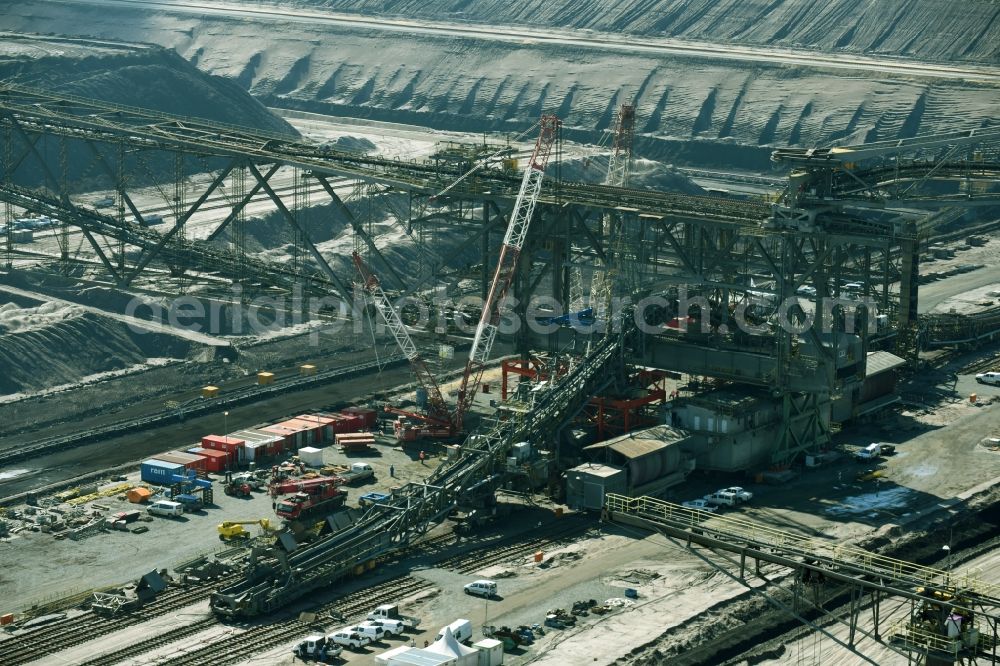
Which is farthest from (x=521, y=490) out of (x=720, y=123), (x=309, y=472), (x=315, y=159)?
(x=720, y=123)

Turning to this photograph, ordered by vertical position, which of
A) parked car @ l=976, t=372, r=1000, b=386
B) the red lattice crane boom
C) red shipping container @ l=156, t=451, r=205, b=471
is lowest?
parked car @ l=976, t=372, r=1000, b=386

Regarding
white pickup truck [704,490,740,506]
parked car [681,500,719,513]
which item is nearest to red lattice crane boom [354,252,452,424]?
parked car [681,500,719,513]

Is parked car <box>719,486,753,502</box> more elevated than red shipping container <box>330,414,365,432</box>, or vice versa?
red shipping container <box>330,414,365,432</box>

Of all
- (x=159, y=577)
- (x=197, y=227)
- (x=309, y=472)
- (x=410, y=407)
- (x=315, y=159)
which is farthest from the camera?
(x=197, y=227)

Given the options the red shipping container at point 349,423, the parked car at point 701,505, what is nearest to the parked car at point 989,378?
the parked car at point 701,505

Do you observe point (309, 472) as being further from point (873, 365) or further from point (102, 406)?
point (873, 365)

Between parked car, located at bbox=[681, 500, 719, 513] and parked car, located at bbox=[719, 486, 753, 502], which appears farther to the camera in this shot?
parked car, located at bbox=[719, 486, 753, 502]

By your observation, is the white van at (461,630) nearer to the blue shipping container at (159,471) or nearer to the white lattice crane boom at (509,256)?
the blue shipping container at (159,471)

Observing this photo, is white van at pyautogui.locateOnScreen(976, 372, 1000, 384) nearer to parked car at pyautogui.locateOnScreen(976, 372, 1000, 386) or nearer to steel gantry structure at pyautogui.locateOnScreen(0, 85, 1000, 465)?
parked car at pyautogui.locateOnScreen(976, 372, 1000, 386)
